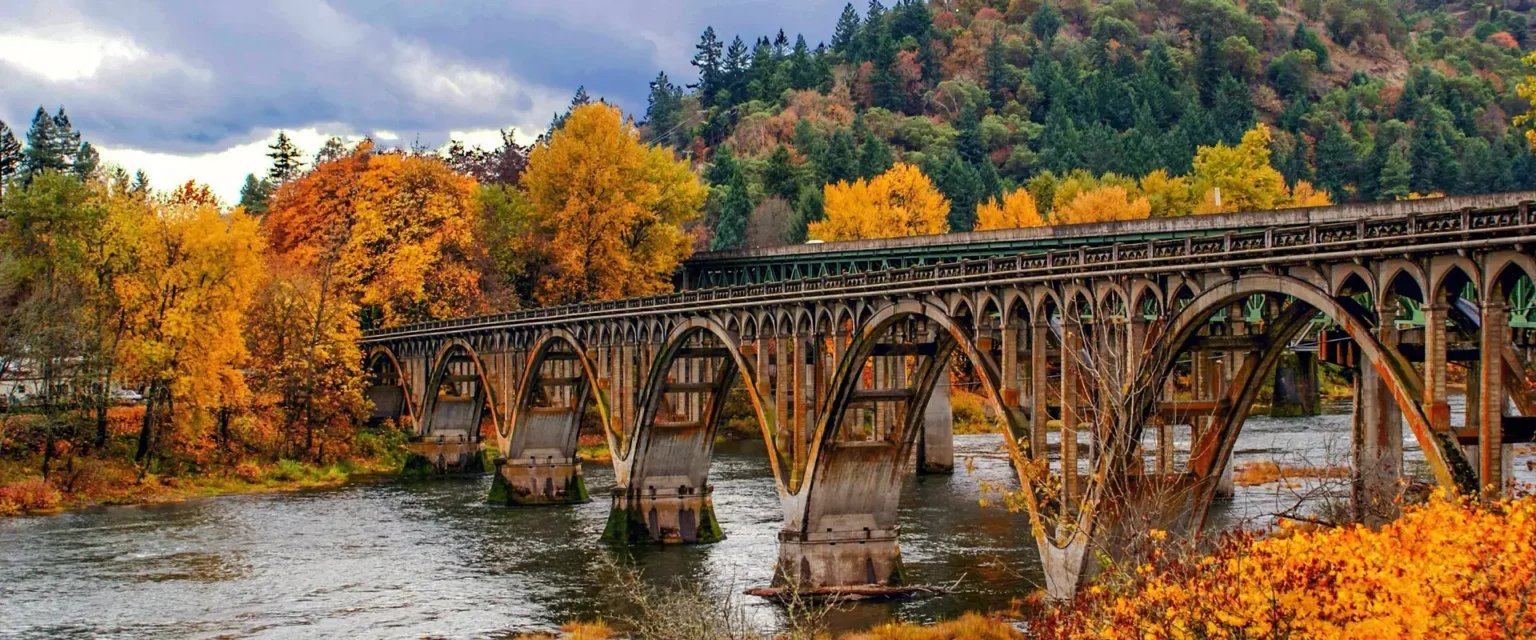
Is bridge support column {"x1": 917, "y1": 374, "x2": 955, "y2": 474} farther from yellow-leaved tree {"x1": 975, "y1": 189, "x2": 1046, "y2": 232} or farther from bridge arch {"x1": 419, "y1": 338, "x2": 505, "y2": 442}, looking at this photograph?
yellow-leaved tree {"x1": 975, "y1": 189, "x2": 1046, "y2": 232}

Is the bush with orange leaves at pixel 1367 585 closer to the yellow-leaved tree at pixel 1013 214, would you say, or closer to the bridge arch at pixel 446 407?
the bridge arch at pixel 446 407

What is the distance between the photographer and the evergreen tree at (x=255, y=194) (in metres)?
166

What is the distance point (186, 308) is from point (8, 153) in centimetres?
7508

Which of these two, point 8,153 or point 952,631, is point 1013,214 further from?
point 952,631

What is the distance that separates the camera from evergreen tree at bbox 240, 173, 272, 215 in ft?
543

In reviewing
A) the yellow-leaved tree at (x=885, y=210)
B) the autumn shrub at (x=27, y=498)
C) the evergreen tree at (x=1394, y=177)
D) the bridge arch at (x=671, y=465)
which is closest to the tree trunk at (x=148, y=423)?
A: the autumn shrub at (x=27, y=498)

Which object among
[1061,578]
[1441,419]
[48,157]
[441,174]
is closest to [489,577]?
[1061,578]

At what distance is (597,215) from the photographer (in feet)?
358

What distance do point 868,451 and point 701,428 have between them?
14.4m

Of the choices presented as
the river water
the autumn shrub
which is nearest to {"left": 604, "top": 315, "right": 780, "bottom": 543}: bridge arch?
the river water

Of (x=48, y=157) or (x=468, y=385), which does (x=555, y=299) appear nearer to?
(x=468, y=385)

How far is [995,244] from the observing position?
269 feet

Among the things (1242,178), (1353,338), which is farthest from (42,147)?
(1353,338)

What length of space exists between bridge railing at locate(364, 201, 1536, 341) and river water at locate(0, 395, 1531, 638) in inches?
210
